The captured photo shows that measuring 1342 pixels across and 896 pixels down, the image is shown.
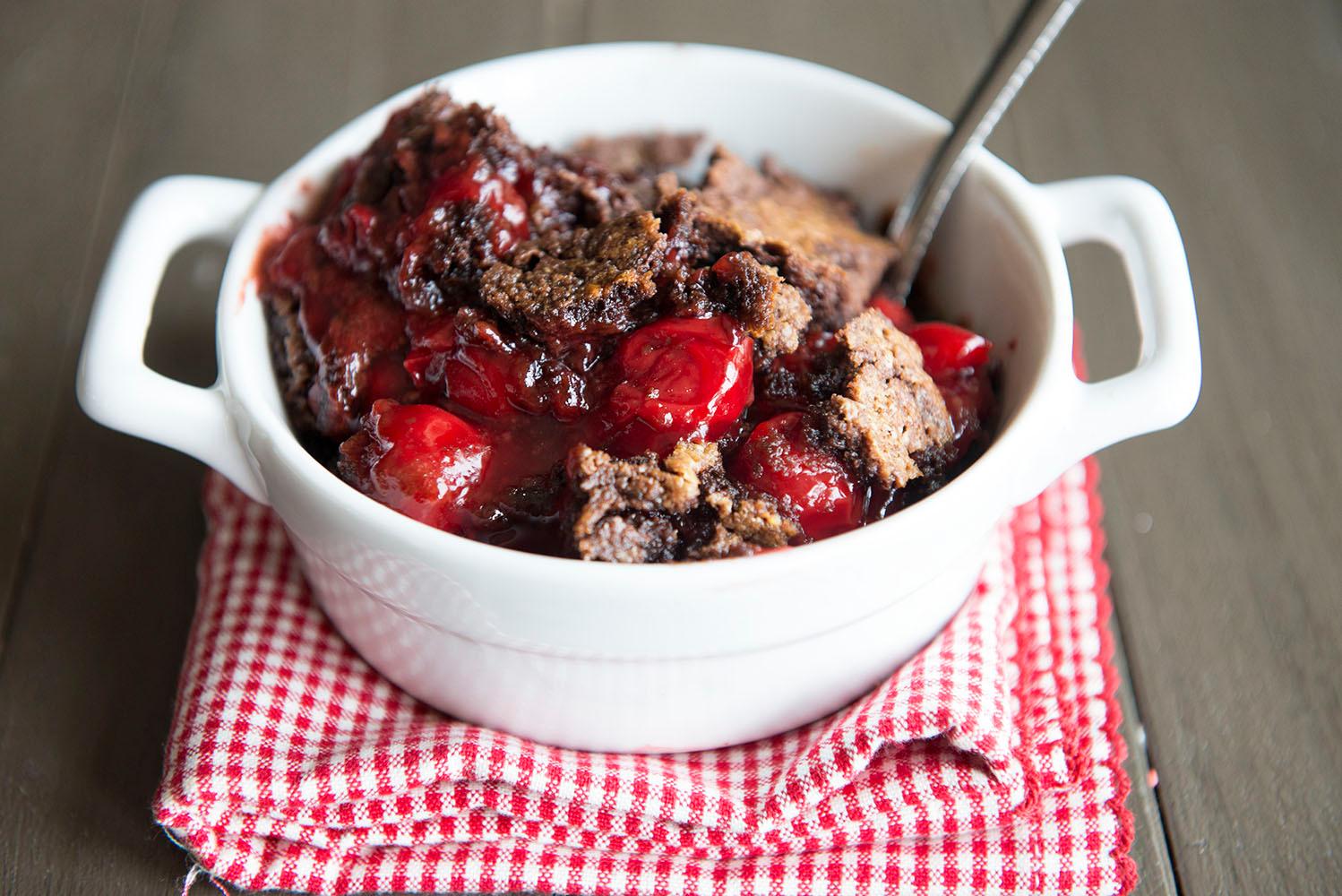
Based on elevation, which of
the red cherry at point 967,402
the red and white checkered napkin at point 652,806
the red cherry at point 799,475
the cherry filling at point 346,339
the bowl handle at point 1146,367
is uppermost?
the bowl handle at point 1146,367

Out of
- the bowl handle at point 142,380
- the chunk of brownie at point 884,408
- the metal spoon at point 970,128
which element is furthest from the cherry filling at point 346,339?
the metal spoon at point 970,128

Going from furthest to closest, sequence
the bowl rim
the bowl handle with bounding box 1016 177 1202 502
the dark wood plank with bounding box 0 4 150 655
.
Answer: the dark wood plank with bounding box 0 4 150 655 < the bowl handle with bounding box 1016 177 1202 502 < the bowl rim

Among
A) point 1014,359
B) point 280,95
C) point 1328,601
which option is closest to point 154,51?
point 280,95

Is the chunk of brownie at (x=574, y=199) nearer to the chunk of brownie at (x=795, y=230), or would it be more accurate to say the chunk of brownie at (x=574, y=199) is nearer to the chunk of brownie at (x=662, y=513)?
the chunk of brownie at (x=795, y=230)

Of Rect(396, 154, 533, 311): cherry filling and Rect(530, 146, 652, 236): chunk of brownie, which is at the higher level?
Rect(530, 146, 652, 236): chunk of brownie

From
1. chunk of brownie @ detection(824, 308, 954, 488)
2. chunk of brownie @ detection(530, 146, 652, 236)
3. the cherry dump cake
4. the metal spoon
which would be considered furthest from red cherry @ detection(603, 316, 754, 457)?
the metal spoon

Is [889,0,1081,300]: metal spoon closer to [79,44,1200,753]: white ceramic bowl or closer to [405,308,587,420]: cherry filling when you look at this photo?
[79,44,1200,753]: white ceramic bowl

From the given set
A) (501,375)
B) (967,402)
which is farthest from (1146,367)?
(501,375)

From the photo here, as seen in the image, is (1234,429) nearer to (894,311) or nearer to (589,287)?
(894,311)
